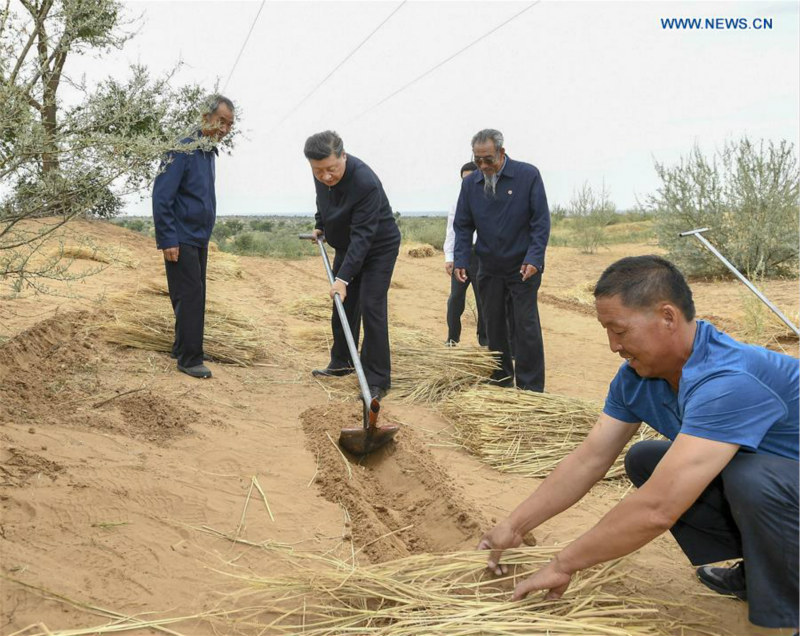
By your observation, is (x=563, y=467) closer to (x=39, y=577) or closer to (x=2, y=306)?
(x=39, y=577)

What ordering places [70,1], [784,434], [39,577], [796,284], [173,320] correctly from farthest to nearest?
[796,284]
[173,320]
[70,1]
[39,577]
[784,434]

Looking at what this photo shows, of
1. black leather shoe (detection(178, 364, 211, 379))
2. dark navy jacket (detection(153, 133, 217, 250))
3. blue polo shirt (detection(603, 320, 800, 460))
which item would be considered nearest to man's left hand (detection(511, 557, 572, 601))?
blue polo shirt (detection(603, 320, 800, 460))

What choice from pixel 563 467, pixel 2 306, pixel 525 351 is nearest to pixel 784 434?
pixel 563 467

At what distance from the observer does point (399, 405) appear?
4.55 metres

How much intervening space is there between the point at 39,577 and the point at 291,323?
530 cm

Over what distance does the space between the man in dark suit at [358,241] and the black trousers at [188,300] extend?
85 cm

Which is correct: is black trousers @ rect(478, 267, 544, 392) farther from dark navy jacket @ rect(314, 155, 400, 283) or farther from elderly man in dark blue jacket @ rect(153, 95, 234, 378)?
elderly man in dark blue jacket @ rect(153, 95, 234, 378)

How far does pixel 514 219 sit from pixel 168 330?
8.24 feet

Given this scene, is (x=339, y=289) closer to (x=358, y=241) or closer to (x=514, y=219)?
(x=358, y=241)

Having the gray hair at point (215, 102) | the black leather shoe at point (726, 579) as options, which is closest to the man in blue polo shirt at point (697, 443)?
the black leather shoe at point (726, 579)

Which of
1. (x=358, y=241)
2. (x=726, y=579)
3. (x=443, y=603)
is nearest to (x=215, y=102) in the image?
(x=358, y=241)

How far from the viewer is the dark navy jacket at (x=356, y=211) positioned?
4.39 m

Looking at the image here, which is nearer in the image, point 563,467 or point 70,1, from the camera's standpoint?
point 563,467

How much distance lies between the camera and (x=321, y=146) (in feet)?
13.6
